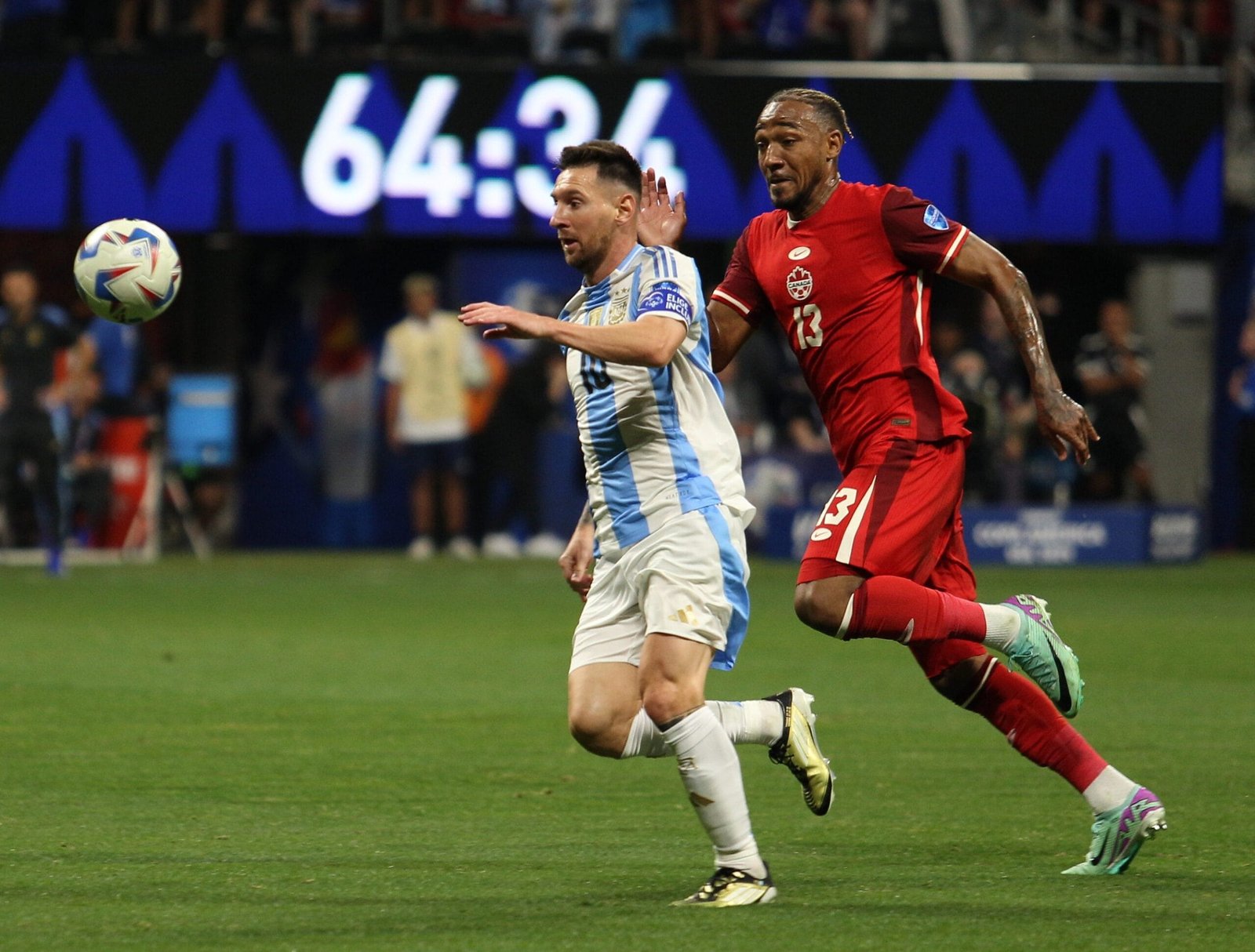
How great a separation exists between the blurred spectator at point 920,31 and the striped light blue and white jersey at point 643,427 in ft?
49.9

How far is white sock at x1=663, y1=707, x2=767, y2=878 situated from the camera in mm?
5582

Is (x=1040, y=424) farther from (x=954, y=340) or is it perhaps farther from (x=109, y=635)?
(x=954, y=340)

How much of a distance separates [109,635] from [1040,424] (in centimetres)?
814

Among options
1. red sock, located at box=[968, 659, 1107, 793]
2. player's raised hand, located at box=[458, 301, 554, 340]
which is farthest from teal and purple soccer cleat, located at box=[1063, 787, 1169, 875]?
player's raised hand, located at box=[458, 301, 554, 340]

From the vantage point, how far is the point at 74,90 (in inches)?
770

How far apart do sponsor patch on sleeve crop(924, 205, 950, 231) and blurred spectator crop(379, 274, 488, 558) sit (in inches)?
534

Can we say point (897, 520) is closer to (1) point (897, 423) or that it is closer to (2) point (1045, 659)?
(1) point (897, 423)

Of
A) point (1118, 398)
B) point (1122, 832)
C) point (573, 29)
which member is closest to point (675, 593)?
point (1122, 832)

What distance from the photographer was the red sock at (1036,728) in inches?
245

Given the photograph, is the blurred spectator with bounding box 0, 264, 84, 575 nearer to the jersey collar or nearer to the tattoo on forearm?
the jersey collar

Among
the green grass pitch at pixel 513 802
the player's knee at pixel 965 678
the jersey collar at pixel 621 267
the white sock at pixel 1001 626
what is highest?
the jersey collar at pixel 621 267

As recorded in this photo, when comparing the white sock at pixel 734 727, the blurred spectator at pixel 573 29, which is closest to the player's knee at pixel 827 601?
the white sock at pixel 734 727

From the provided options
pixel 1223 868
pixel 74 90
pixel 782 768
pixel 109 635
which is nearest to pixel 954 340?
pixel 74 90

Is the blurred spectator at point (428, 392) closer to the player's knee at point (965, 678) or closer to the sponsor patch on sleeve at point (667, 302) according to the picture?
the player's knee at point (965, 678)
